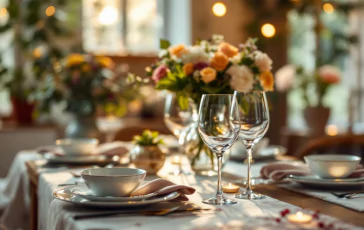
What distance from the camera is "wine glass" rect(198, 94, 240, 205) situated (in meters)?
1.21

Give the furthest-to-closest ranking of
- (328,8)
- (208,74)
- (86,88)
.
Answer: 1. (328,8)
2. (86,88)
3. (208,74)

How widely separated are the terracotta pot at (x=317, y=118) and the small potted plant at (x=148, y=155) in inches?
98.3

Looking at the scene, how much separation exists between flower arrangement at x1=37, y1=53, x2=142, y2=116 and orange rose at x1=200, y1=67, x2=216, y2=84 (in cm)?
106

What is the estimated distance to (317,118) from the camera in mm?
4008

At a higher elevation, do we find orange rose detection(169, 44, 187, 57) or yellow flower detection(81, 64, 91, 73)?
orange rose detection(169, 44, 187, 57)

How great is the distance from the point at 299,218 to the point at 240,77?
25.8 inches

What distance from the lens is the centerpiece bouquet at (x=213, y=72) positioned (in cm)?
161

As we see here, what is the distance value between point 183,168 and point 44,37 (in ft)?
8.35

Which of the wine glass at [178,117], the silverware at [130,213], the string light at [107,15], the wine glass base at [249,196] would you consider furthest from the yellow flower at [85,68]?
the string light at [107,15]

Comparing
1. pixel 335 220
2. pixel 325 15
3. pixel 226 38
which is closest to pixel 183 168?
pixel 335 220

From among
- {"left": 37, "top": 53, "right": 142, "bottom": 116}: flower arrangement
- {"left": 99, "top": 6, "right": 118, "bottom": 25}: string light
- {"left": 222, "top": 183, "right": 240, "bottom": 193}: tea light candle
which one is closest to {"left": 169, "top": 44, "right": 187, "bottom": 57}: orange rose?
{"left": 222, "top": 183, "right": 240, "bottom": 193}: tea light candle

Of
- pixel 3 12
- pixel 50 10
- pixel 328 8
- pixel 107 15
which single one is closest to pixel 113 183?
pixel 50 10

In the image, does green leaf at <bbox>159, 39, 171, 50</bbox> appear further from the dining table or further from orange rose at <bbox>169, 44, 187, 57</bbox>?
the dining table

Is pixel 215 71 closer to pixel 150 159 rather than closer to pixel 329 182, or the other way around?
pixel 150 159
